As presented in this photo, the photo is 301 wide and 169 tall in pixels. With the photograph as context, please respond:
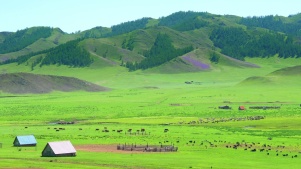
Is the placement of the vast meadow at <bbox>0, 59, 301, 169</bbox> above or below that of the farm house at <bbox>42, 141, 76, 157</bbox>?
below

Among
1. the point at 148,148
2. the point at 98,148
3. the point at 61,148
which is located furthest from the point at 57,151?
the point at 148,148

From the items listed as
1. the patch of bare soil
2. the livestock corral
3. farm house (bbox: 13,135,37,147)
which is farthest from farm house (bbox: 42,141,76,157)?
farm house (bbox: 13,135,37,147)

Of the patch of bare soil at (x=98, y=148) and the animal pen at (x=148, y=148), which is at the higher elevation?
the animal pen at (x=148, y=148)

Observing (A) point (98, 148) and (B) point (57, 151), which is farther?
(A) point (98, 148)

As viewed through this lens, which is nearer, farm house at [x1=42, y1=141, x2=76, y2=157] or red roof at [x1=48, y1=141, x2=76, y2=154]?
farm house at [x1=42, y1=141, x2=76, y2=157]

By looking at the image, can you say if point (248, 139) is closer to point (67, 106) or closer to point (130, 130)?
point (130, 130)

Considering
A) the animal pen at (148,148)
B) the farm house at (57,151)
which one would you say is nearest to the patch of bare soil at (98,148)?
the animal pen at (148,148)

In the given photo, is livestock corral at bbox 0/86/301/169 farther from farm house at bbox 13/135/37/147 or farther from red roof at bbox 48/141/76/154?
farm house at bbox 13/135/37/147

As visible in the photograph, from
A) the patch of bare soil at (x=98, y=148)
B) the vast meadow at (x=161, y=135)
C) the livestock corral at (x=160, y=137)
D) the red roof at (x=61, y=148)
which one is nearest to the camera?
the vast meadow at (x=161, y=135)

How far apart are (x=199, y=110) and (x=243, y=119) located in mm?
32500

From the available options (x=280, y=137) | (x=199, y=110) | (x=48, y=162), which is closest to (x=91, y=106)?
(x=199, y=110)

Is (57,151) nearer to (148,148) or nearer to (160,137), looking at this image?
(148,148)

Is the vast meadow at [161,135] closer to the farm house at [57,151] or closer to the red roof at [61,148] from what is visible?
the farm house at [57,151]

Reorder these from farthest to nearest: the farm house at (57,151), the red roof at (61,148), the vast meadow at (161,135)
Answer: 1. the red roof at (61,148)
2. the farm house at (57,151)
3. the vast meadow at (161,135)
